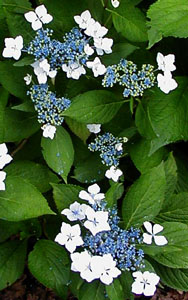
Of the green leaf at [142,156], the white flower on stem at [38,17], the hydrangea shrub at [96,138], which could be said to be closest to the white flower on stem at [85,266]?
the hydrangea shrub at [96,138]

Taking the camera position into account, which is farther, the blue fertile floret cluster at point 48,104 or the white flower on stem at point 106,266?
the blue fertile floret cluster at point 48,104

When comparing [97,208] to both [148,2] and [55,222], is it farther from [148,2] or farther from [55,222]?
[148,2]

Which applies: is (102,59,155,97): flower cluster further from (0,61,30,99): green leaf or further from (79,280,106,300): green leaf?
(79,280,106,300): green leaf

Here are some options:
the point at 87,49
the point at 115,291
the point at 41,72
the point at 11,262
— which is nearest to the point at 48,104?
the point at 41,72

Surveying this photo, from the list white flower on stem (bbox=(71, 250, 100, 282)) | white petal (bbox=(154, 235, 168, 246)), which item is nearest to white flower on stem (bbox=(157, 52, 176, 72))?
white petal (bbox=(154, 235, 168, 246))

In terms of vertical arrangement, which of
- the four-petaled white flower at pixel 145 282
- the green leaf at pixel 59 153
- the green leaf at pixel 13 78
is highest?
the green leaf at pixel 13 78

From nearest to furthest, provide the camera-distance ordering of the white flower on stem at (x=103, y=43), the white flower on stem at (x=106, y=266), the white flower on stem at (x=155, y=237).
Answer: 1. the white flower on stem at (x=106, y=266)
2. the white flower on stem at (x=155, y=237)
3. the white flower on stem at (x=103, y=43)

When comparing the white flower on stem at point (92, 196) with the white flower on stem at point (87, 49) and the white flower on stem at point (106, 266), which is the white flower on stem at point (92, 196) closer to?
the white flower on stem at point (106, 266)

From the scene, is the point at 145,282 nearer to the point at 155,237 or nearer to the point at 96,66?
the point at 155,237
